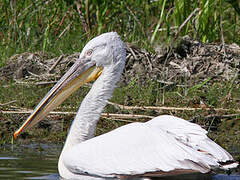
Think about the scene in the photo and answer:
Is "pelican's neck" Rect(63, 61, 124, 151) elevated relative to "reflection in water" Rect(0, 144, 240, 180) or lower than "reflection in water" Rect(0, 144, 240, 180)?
elevated

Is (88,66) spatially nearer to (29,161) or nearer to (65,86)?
(65,86)

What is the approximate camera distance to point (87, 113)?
4871mm

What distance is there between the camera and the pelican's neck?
4.81 meters

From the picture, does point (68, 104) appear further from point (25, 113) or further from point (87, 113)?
point (87, 113)

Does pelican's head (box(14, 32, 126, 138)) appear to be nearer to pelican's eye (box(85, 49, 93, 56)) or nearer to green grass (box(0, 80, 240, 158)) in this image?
pelican's eye (box(85, 49, 93, 56))

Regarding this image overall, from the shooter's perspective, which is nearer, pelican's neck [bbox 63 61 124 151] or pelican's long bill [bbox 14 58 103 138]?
pelican's neck [bbox 63 61 124 151]

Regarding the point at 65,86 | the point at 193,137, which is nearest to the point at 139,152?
the point at 193,137

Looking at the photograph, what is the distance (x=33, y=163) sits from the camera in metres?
5.13

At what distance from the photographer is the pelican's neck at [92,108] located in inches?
189

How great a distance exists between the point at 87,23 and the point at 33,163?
483cm

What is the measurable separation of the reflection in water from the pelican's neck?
32 centimetres

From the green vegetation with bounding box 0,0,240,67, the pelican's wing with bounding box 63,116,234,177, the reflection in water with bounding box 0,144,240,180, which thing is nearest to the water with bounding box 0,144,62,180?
the reflection in water with bounding box 0,144,240,180

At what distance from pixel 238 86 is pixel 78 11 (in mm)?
3181

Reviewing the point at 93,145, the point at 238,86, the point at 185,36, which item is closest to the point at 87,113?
the point at 93,145
